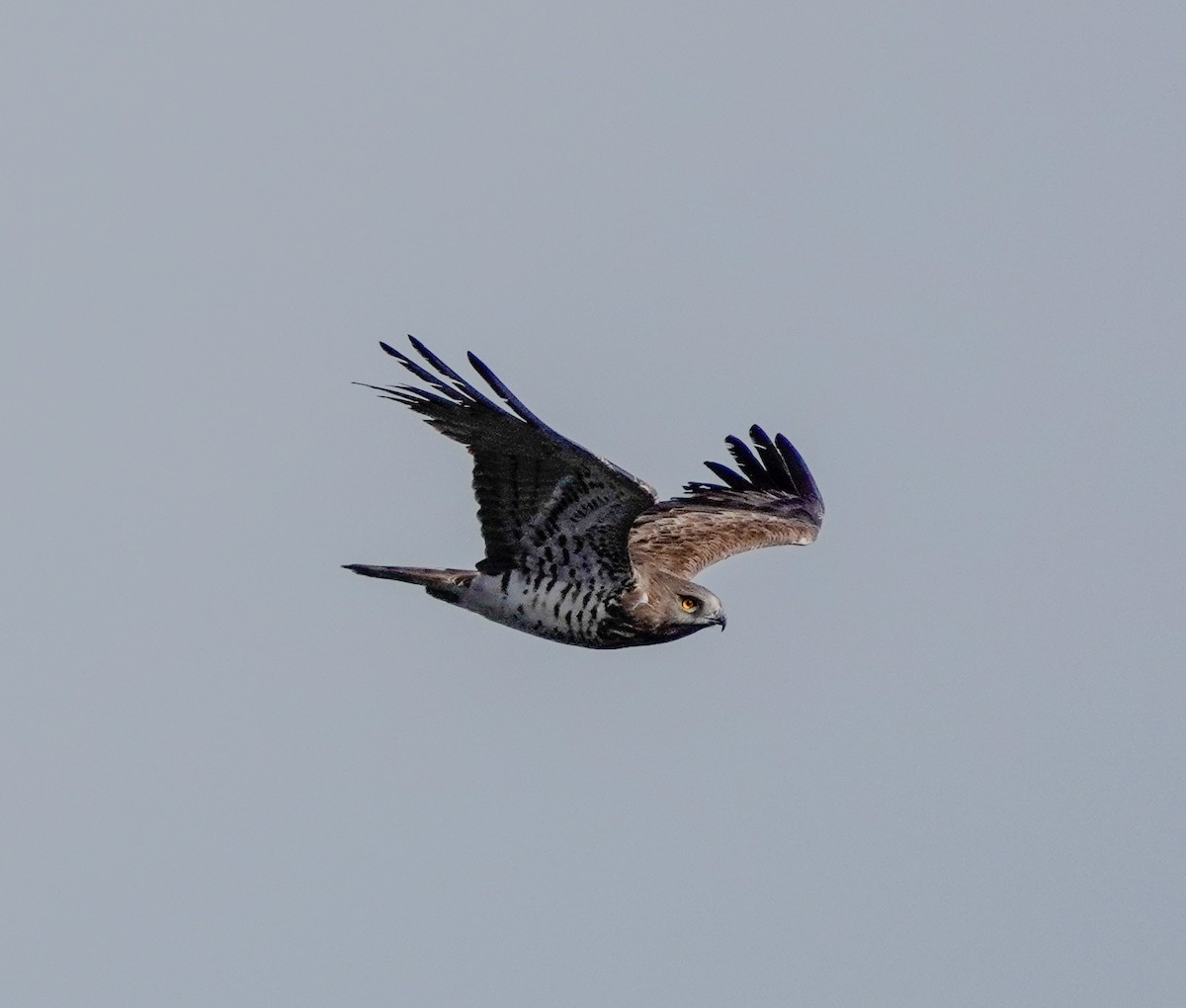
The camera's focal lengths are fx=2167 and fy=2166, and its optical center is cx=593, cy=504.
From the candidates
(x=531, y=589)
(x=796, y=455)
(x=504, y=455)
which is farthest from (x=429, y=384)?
(x=796, y=455)

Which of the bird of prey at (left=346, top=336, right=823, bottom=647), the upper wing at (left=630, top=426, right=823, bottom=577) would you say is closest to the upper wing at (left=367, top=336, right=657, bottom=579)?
the bird of prey at (left=346, top=336, right=823, bottom=647)

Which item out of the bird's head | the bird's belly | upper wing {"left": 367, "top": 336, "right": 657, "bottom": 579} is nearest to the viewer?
upper wing {"left": 367, "top": 336, "right": 657, "bottom": 579}

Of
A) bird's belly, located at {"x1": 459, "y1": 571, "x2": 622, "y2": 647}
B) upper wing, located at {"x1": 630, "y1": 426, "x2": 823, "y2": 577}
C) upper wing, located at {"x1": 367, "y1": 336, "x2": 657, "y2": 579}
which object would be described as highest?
upper wing, located at {"x1": 630, "y1": 426, "x2": 823, "y2": 577}

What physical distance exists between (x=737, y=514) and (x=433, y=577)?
3.86 metres

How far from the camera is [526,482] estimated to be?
12.4 m

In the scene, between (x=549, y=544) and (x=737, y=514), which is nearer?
(x=549, y=544)

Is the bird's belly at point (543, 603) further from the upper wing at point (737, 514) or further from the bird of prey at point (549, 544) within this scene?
the upper wing at point (737, 514)

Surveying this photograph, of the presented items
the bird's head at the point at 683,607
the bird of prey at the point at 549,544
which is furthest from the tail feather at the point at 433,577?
the bird's head at the point at 683,607

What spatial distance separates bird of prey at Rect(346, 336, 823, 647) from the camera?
11.8 meters

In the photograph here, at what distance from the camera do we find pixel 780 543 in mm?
16297

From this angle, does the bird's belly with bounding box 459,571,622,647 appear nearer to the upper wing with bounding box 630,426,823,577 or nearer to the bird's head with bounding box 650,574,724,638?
the bird's head with bounding box 650,574,724,638

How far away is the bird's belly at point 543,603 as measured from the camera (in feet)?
43.2

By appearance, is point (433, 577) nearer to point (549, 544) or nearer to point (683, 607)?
point (549, 544)

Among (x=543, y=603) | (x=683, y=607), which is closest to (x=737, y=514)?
(x=683, y=607)
